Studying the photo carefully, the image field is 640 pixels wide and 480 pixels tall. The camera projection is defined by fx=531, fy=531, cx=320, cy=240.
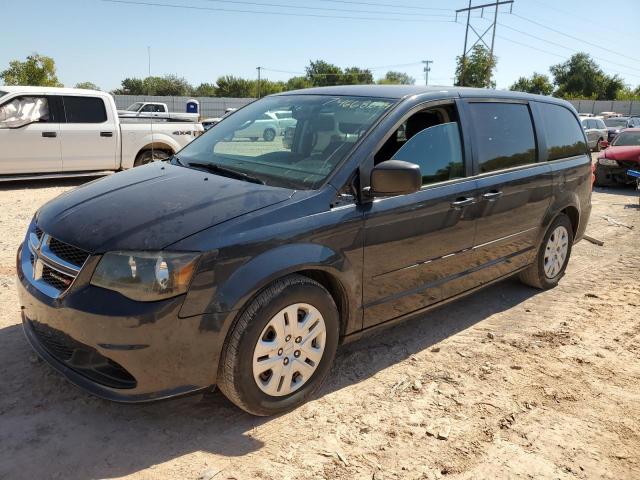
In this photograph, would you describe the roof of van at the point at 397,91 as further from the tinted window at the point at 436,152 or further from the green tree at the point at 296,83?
the green tree at the point at 296,83

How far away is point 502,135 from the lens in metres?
4.37

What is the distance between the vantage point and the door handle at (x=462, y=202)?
12.4ft

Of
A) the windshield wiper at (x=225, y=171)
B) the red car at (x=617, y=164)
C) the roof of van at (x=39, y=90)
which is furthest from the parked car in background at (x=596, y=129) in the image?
the windshield wiper at (x=225, y=171)

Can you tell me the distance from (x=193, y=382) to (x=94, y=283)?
680mm

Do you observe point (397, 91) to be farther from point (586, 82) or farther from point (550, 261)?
point (586, 82)

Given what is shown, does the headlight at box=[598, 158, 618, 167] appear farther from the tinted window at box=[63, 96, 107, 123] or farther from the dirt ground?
the tinted window at box=[63, 96, 107, 123]

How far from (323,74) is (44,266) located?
93.4 meters

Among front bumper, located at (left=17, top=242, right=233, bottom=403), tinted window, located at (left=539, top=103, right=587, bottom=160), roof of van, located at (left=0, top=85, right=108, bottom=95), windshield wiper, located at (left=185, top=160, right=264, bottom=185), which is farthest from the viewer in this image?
roof of van, located at (left=0, top=85, right=108, bottom=95)

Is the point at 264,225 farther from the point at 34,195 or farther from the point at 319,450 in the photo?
the point at 34,195

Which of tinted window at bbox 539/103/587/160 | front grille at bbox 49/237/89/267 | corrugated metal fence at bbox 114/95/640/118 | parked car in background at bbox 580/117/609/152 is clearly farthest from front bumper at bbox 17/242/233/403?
corrugated metal fence at bbox 114/95/640/118

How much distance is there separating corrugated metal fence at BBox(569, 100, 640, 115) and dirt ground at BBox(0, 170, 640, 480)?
56.6m

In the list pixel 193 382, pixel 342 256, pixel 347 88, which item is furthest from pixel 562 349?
pixel 193 382

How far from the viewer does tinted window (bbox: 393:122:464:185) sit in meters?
3.60

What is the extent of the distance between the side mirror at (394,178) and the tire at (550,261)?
243 centimetres
